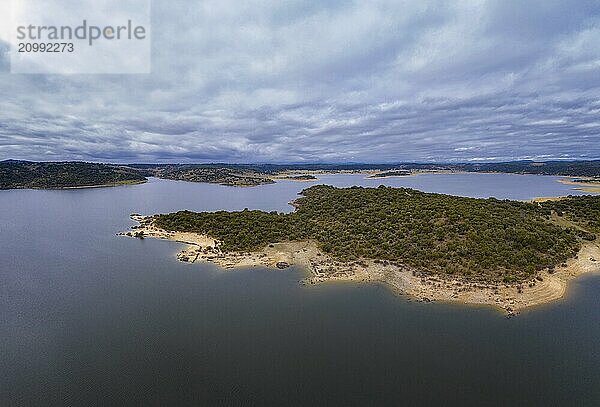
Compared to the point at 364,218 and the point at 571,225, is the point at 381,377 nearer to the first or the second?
the point at 364,218

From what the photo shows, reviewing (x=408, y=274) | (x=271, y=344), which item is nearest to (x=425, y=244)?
(x=408, y=274)

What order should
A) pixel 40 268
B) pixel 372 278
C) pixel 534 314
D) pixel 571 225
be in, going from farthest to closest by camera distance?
1. pixel 571 225
2. pixel 40 268
3. pixel 372 278
4. pixel 534 314

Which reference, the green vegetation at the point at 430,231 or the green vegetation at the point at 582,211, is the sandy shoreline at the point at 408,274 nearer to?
the green vegetation at the point at 430,231

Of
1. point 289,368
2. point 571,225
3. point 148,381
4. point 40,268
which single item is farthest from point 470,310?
point 40,268

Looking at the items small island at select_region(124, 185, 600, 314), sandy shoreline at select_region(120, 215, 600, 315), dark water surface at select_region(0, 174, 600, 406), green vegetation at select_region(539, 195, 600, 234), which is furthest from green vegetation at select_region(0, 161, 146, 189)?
green vegetation at select_region(539, 195, 600, 234)

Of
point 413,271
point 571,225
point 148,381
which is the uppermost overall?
point 571,225

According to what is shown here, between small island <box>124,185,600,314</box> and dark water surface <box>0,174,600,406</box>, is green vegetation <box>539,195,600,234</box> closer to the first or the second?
small island <box>124,185,600,314</box>

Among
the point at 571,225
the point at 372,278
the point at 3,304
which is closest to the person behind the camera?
the point at 3,304
